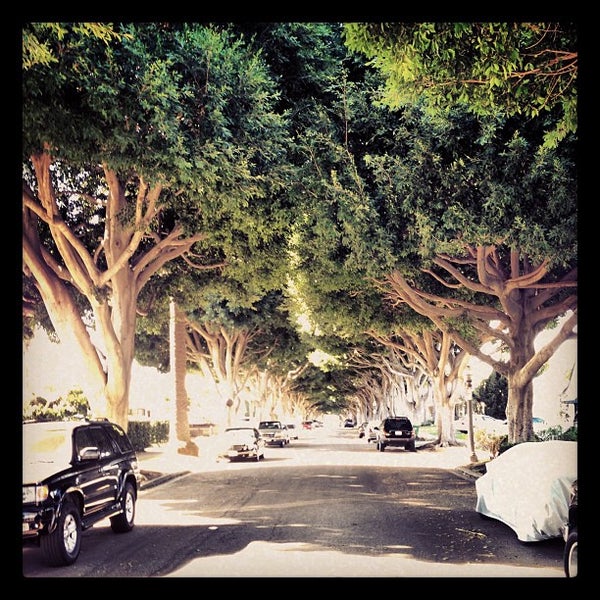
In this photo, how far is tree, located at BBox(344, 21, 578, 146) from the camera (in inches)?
379

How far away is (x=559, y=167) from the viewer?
15828 millimetres

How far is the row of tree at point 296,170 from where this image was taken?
10.8 meters

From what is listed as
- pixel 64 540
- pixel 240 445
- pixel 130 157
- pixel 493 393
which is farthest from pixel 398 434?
pixel 493 393

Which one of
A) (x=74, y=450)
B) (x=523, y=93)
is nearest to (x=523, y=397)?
(x=523, y=93)

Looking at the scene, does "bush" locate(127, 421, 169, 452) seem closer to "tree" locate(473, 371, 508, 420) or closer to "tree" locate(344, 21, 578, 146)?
"tree" locate(344, 21, 578, 146)

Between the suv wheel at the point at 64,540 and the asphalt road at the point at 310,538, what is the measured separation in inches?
5.9

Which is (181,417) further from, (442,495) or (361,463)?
(442,495)

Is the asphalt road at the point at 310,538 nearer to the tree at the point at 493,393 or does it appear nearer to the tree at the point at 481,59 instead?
the tree at the point at 481,59

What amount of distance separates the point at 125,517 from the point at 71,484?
255cm

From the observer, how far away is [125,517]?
40.3 feet

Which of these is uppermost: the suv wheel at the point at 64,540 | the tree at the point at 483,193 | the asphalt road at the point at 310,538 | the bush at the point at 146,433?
the tree at the point at 483,193

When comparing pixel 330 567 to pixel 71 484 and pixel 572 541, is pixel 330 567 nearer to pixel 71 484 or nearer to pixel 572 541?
pixel 572 541

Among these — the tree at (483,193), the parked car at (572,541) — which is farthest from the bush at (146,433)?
the parked car at (572,541)

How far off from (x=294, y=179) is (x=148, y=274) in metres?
4.56
